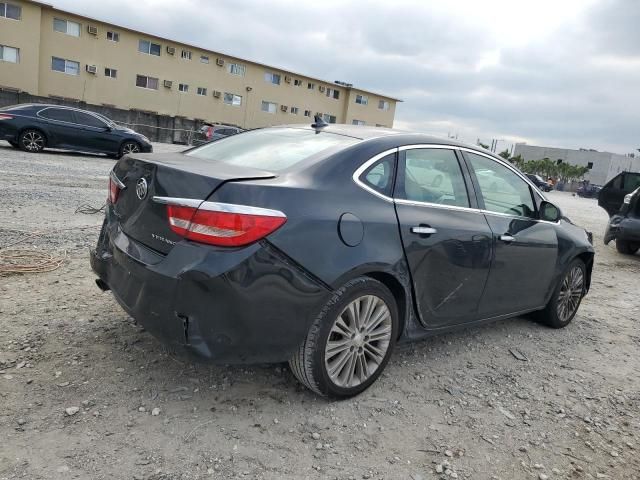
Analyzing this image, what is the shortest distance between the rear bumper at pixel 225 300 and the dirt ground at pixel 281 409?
449 millimetres

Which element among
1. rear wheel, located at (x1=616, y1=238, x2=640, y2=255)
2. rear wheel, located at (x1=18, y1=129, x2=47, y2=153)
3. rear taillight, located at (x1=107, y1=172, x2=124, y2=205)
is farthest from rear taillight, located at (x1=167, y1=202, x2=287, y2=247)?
rear wheel, located at (x1=18, y1=129, x2=47, y2=153)

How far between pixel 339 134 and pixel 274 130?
2.10 feet

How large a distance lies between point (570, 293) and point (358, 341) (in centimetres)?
282

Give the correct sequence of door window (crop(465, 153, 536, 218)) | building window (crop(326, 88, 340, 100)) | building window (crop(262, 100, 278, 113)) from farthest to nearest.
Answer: building window (crop(326, 88, 340, 100)) < building window (crop(262, 100, 278, 113)) < door window (crop(465, 153, 536, 218))

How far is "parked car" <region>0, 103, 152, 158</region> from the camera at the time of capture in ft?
44.0

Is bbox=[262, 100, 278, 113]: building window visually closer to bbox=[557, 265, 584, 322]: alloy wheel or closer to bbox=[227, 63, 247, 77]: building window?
bbox=[227, 63, 247, 77]: building window

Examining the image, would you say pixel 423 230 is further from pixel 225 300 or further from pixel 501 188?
pixel 225 300

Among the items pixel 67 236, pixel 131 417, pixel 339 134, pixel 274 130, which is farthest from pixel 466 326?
pixel 67 236

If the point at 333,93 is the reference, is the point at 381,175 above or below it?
below

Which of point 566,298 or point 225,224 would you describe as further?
point 566,298

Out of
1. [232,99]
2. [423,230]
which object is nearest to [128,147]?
[423,230]

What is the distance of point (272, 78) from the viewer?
1799 inches

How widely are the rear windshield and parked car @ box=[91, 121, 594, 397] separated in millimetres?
15

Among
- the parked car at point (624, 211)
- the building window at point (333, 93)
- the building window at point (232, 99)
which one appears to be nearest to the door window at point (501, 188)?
the parked car at point (624, 211)
